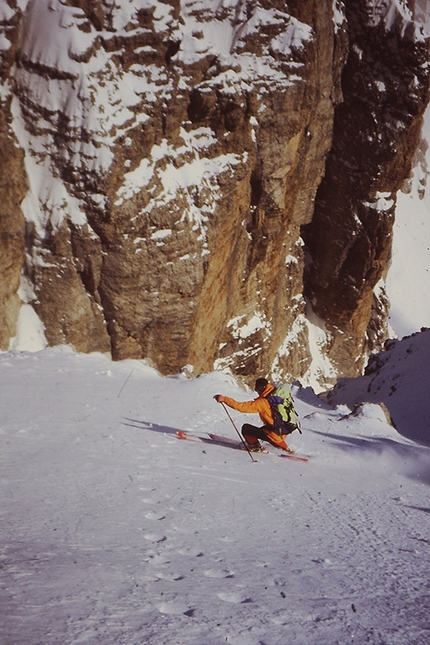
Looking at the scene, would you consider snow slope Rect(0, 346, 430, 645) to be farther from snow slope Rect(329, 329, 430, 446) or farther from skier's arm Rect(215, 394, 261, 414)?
snow slope Rect(329, 329, 430, 446)

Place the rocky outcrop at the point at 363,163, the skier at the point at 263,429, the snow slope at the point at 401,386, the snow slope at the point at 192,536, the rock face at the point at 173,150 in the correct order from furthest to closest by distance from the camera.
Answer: the rocky outcrop at the point at 363,163
the rock face at the point at 173,150
the snow slope at the point at 401,386
the skier at the point at 263,429
the snow slope at the point at 192,536

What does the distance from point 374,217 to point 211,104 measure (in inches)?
510

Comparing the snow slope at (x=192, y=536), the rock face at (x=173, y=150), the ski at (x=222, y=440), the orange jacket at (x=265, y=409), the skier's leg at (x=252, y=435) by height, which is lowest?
the snow slope at (x=192, y=536)

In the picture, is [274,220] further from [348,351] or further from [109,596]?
[109,596]

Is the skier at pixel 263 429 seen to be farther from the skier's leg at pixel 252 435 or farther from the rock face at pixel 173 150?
the rock face at pixel 173 150

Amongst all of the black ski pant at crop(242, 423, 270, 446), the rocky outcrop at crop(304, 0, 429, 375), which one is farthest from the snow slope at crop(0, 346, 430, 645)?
the rocky outcrop at crop(304, 0, 429, 375)

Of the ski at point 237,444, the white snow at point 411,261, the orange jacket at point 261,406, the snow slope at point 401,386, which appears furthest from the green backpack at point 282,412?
the white snow at point 411,261

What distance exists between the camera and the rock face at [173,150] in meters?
20.3

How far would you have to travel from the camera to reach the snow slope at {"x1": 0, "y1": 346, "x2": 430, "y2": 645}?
8.51 ft

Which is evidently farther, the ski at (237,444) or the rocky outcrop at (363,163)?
the rocky outcrop at (363,163)

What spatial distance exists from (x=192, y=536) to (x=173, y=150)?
66.0ft

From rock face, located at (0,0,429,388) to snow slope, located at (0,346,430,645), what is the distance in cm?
1397

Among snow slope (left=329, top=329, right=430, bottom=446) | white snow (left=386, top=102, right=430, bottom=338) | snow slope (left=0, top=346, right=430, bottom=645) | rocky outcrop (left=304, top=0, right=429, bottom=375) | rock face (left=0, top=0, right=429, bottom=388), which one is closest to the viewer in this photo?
snow slope (left=0, top=346, right=430, bottom=645)

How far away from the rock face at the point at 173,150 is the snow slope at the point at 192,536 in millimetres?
13966
